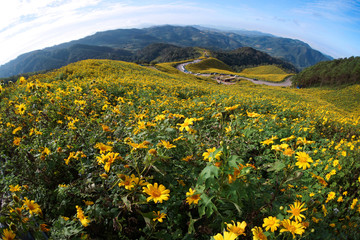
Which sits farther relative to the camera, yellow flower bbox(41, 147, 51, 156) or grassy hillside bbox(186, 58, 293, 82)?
grassy hillside bbox(186, 58, 293, 82)

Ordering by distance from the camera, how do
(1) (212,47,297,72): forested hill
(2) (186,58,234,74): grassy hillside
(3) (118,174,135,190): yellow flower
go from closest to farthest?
(3) (118,174,135,190): yellow flower → (2) (186,58,234,74): grassy hillside → (1) (212,47,297,72): forested hill

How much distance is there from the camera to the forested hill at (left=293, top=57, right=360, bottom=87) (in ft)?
99.2

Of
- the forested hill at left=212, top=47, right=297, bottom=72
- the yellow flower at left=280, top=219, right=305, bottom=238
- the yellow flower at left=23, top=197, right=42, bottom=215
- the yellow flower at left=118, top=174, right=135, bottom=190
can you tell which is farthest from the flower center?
the forested hill at left=212, top=47, right=297, bottom=72

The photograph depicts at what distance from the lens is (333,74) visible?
1305 inches

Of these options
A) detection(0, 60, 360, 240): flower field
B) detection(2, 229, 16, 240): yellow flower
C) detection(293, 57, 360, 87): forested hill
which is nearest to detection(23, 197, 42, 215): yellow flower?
detection(0, 60, 360, 240): flower field

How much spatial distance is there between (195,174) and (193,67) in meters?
63.0

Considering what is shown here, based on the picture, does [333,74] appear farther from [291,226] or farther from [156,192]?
[156,192]

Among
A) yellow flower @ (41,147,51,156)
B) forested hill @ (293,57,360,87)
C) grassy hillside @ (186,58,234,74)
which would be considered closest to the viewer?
yellow flower @ (41,147,51,156)

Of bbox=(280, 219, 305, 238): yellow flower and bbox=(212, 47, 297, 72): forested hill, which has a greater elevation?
bbox=(212, 47, 297, 72): forested hill

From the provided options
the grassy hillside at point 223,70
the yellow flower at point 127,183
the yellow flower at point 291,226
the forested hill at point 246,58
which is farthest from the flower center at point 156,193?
the forested hill at point 246,58

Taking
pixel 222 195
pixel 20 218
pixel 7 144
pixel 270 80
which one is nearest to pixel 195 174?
pixel 222 195

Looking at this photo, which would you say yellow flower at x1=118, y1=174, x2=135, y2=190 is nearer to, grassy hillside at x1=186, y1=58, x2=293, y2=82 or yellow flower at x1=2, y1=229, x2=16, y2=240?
yellow flower at x1=2, y1=229, x2=16, y2=240

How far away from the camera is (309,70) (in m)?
39.8

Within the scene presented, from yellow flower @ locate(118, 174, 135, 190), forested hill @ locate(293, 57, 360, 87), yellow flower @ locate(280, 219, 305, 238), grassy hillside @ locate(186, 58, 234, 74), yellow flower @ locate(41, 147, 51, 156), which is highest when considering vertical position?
grassy hillside @ locate(186, 58, 234, 74)
